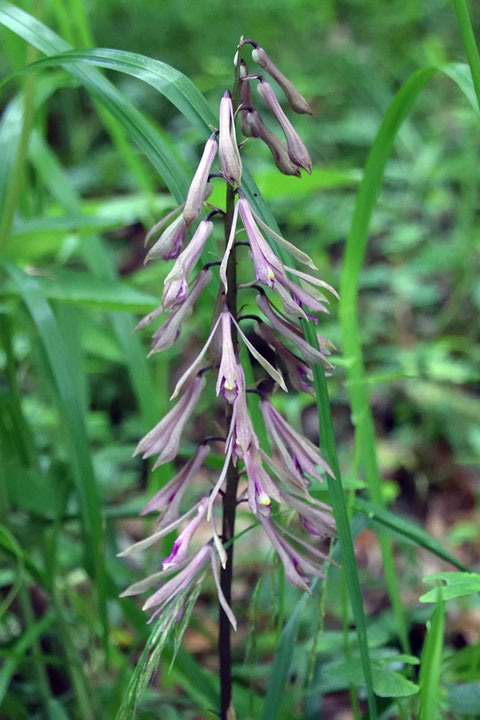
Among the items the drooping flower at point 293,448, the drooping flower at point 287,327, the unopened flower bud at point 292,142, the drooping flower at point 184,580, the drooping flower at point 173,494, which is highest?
the unopened flower bud at point 292,142

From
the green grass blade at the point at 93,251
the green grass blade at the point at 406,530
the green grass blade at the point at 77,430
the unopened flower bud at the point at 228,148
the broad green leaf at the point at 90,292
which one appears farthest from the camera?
the green grass blade at the point at 93,251

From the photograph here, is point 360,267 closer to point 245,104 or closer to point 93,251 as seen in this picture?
point 245,104

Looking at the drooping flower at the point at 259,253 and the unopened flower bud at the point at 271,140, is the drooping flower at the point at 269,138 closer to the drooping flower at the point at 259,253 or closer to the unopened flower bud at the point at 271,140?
the unopened flower bud at the point at 271,140

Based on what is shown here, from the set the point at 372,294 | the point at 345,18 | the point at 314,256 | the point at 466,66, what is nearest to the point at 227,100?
the point at 466,66

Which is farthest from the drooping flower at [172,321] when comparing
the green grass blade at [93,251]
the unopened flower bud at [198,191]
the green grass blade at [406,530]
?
the green grass blade at [93,251]

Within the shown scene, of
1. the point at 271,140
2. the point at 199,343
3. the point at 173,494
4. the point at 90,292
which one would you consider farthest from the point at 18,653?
the point at 199,343

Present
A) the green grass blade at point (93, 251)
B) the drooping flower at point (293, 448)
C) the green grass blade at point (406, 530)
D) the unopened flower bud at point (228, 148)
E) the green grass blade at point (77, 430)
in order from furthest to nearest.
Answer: the green grass blade at point (93, 251), the green grass blade at point (77, 430), the green grass blade at point (406, 530), the drooping flower at point (293, 448), the unopened flower bud at point (228, 148)

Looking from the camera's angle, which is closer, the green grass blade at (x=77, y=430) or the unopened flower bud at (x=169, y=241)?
the unopened flower bud at (x=169, y=241)
